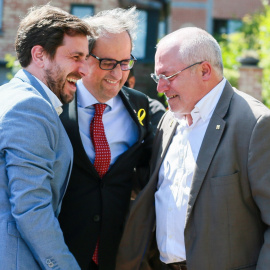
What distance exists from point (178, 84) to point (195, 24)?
1710 centimetres

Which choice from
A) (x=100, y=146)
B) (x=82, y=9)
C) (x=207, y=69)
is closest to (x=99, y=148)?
(x=100, y=146)

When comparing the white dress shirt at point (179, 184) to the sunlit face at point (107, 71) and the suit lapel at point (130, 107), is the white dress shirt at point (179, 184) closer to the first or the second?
the suit lapel at point (130, 107)

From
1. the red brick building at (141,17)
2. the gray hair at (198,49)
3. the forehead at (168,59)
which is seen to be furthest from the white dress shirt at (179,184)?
the red brick building at (141,17)

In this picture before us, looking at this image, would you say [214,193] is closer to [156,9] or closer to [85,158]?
[85,158]

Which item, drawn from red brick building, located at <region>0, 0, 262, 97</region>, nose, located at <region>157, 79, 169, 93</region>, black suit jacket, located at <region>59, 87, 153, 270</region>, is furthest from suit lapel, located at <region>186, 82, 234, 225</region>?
red brick building, located at <region>0, 0, 262, 97</region>

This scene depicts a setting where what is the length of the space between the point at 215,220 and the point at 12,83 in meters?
1.29

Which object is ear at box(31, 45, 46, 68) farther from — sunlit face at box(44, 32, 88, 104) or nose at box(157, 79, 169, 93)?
nose at box(157, 79, 169, 93)

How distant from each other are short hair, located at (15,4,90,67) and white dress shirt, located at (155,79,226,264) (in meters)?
0.86

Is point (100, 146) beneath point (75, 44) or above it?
beneath

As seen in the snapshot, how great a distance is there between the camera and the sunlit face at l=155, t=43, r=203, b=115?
2.75 m

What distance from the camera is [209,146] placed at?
2.55m

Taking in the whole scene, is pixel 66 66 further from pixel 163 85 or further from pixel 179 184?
pixel 179 184

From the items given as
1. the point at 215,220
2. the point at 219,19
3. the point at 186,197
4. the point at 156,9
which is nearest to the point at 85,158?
the point at 186,197

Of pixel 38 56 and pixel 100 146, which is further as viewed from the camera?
pixel 100 146
